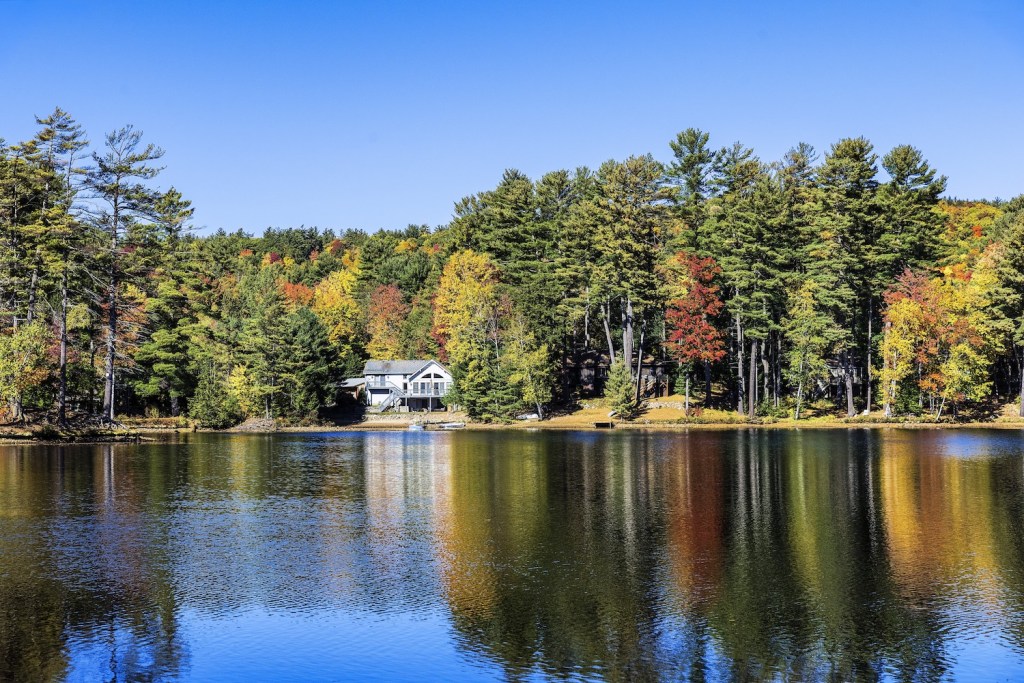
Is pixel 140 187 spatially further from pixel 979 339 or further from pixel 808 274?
pixel 979 339

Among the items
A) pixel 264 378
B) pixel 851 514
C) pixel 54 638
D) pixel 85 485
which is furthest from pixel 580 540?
pixel 264 378

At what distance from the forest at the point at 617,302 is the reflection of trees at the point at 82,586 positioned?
34926mm

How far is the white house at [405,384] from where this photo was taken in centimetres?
10381

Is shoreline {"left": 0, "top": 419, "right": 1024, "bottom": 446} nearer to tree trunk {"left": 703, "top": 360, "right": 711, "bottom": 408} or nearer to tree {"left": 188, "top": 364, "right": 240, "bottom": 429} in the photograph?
tree {"left": 188, "top": 364, "right": 240, "bottom": 429}

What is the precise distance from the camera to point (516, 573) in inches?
1039

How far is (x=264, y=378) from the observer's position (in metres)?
90.8

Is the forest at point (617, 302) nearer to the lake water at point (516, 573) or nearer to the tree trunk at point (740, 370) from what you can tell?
the tree trunk at point (740, 370)

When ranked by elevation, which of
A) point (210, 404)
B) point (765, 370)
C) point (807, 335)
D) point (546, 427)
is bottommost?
point (546, 427)

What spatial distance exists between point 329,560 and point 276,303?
66.0 m

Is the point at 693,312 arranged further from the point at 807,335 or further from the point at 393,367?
the point at 393,367

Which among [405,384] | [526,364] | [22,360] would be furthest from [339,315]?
[22,360]

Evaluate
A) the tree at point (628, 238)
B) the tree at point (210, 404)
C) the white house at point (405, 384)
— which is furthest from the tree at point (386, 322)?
the tree at point (628, 238)

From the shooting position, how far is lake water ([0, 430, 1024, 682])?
19375 mm

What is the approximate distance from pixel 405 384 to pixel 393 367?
3238 millimetres
